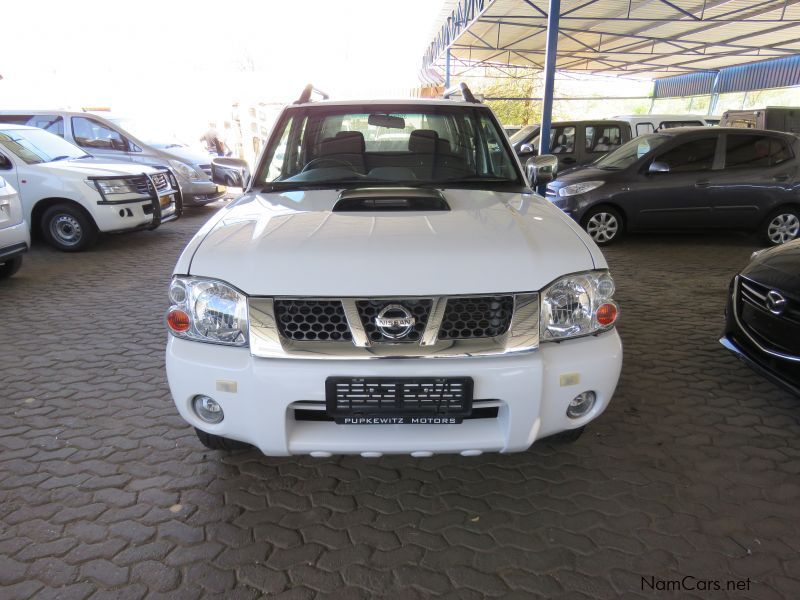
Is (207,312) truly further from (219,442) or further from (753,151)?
(753,151)

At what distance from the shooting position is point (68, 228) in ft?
24.6

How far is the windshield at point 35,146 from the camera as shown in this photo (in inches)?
290

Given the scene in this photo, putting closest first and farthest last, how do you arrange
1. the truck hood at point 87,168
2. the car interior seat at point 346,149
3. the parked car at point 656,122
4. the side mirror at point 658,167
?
1. the car interior seat at point 346,149
2. the truck hood at point 87,168
3. the side mirror at point 658,167
4. the parked car at point 656,122

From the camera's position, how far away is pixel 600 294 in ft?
Result: 7.49

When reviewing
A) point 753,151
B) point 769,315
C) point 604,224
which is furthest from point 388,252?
point 753,151

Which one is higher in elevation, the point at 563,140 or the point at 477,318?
the point at 563,140

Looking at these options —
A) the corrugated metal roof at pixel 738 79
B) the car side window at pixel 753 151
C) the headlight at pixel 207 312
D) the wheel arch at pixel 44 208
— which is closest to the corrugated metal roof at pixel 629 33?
the corrugated metal roof at pixel 738 79

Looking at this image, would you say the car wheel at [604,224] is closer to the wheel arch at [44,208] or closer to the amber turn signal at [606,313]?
the amber turn signal at [606,313]

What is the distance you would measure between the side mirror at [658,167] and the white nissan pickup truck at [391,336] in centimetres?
593

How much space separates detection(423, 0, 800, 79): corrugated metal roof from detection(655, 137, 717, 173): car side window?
6629mm

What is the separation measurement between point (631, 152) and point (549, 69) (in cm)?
295

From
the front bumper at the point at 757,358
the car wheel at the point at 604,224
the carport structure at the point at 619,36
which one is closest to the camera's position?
the front bumper at the point at 757,358

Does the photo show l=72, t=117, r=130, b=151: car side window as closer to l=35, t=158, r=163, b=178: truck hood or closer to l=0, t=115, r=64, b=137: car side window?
l=0, t=115, r=64, b=137: car side window

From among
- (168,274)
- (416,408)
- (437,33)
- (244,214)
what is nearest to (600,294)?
(416,408)
